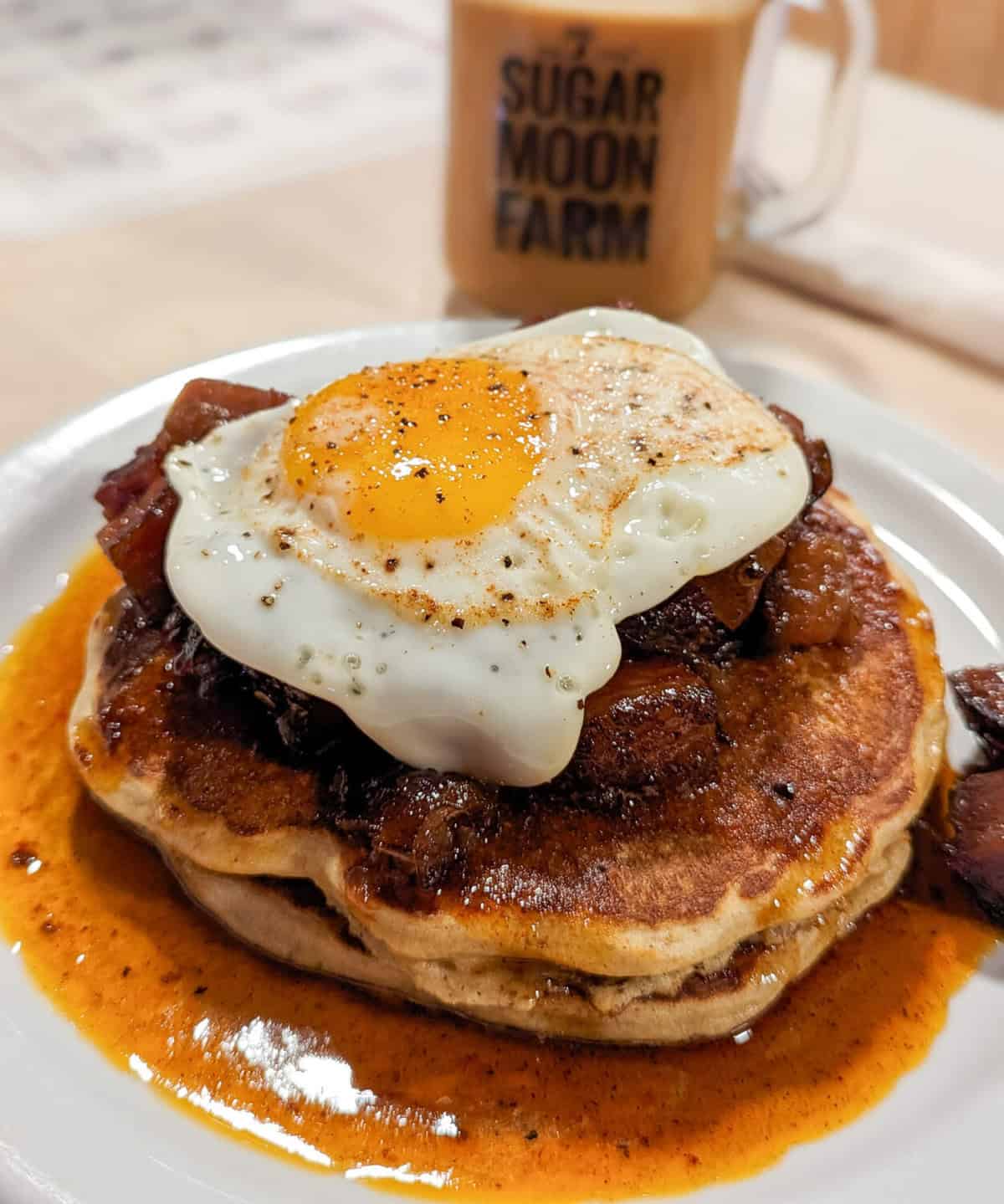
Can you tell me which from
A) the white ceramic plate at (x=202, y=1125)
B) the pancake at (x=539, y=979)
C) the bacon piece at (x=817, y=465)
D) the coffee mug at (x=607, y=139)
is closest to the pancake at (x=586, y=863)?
the pancake at (x=539, y=979)

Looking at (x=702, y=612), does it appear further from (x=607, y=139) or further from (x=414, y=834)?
(x=607, y=139)

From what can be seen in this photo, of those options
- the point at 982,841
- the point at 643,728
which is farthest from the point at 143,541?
the point at 982,841

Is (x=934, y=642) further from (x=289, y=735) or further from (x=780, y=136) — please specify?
(x=780, y=136)

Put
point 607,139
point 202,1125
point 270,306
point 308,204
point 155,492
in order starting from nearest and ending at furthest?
point 202,1125, point 155,492, point 607,139, point 270,306, point 308,204

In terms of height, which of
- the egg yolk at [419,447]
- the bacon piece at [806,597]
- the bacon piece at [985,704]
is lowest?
the bacon piece at [985,704]

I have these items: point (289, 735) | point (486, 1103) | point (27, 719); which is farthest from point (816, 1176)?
point (27, 719)

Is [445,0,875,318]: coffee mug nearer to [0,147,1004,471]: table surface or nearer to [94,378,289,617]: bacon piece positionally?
[0,147,1004,471]: table surface

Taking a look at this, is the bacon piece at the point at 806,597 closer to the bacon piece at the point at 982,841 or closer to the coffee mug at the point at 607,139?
the bacon piece at the point at 982,841
